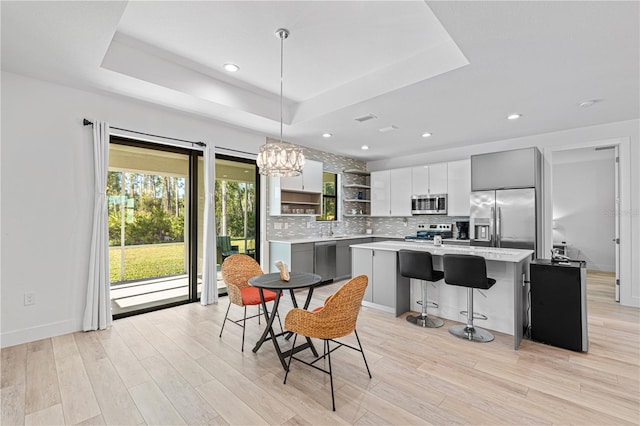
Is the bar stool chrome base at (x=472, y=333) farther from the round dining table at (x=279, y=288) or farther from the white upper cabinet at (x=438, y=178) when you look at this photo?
the white upper cabinet at (x=438, y=178)

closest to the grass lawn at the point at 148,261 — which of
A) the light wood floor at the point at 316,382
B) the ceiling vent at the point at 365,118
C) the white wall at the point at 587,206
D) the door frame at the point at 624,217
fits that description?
the light wood floor at the point at 316,382

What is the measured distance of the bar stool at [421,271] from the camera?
339 centimetres

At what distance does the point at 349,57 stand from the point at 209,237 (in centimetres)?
313

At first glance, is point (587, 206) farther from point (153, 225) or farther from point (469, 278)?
point (153, 225)

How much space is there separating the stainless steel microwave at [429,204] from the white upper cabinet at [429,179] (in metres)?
0.09

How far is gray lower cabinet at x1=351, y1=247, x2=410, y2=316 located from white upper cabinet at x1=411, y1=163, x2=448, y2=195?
2.65 m

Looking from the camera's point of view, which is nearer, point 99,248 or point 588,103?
point 99,248

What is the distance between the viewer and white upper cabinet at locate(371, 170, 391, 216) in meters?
6.81

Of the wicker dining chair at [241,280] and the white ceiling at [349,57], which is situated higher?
the white ceiling at [349,57]

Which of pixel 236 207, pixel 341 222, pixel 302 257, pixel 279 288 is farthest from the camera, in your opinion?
pixel 341 222

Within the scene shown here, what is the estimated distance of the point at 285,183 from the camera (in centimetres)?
535

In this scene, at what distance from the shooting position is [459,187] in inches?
224

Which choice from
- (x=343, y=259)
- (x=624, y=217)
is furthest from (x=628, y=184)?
(x=343, y=259)

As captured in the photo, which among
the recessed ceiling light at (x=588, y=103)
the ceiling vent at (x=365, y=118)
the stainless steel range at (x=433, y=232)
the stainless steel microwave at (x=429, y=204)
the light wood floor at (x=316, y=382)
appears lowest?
the light wood floor at (x=316, y=382)
